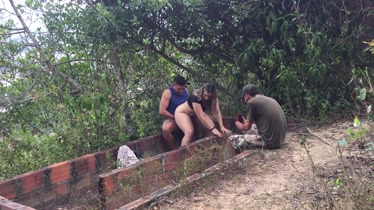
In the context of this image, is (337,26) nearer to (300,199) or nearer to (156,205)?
(300,199)

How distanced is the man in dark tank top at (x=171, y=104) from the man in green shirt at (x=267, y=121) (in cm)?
102

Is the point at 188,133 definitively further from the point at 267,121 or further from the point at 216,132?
the point at 267,121

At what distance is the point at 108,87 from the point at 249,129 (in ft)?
7.10

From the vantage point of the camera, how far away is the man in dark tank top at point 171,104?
6.02 m

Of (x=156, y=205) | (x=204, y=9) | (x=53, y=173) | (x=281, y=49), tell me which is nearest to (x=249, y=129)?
(x=281, y=49)

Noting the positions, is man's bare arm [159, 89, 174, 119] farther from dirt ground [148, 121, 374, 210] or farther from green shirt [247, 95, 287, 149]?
dirt ground [148, 121, 374, 210]

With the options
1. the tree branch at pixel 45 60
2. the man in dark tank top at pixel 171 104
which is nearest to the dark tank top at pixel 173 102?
the man in dark tank top at pixel 171 104

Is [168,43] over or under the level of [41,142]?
over

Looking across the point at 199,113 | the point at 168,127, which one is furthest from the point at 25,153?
the point at 199,113

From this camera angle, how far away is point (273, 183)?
444cm

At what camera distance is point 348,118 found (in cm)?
659

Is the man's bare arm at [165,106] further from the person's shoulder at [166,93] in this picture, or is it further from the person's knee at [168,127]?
the person's knee at [168,127]

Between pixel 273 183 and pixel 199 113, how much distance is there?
65.8 inches

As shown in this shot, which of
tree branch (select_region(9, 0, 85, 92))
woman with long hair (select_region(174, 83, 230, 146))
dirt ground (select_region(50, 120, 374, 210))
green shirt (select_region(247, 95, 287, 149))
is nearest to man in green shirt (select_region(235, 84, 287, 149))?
green shirt (select_region(247, 95, 287, 149))
